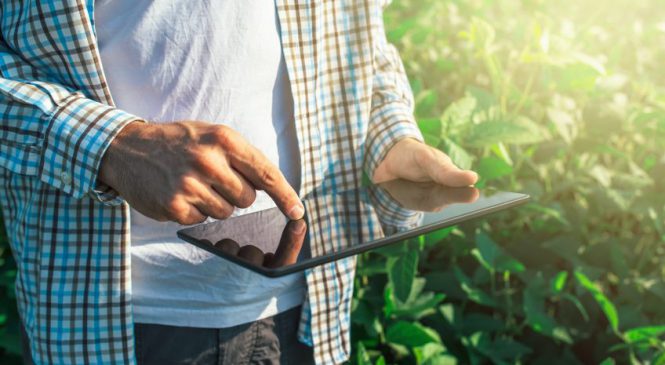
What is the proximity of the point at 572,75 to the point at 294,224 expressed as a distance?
2.68 ft

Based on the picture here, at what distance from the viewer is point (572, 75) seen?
1.45m

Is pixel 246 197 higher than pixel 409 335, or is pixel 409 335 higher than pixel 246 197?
pixel 246 197

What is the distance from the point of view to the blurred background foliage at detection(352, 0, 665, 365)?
135 centimetres

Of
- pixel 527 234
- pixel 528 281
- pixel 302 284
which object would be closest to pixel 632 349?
pixel 528 281

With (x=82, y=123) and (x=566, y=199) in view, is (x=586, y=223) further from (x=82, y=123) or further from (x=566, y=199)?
(x=82, y=123)

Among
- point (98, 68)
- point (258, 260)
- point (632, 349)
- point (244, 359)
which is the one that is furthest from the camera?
point (632, 349)

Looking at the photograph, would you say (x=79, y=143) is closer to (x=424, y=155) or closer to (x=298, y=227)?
(x=298, y=227)

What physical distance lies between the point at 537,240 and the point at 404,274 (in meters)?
0.48

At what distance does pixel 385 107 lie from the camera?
1.10 metres

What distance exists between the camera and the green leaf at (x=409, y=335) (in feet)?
4.15

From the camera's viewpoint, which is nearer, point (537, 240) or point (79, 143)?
point (79, 143)

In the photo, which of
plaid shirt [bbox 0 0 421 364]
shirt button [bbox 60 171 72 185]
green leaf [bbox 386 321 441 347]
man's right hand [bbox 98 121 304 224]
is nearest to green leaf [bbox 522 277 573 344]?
green leaf [bbox 386 321 441 347]

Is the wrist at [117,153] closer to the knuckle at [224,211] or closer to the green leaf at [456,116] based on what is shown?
the knuckle at [224,211]

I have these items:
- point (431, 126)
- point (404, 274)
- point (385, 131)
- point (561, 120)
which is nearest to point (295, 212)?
point (385, 131)
